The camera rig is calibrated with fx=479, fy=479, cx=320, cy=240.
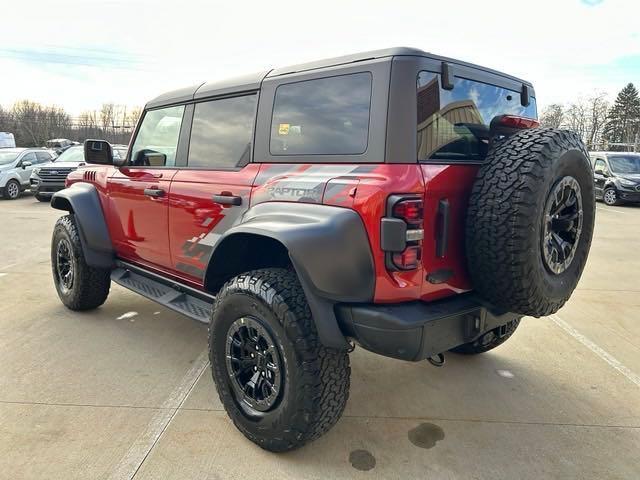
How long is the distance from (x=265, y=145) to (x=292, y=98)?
1.02 feet

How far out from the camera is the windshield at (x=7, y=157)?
49.0 ft

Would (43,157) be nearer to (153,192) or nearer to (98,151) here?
(98,151)

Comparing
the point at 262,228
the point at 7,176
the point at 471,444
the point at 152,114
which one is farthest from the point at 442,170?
the point at 7,176

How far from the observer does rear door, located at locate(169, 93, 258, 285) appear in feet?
9.37

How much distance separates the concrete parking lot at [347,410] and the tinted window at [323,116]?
159 centimetres

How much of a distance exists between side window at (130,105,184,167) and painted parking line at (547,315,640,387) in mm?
3595

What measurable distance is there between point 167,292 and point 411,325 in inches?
86.0

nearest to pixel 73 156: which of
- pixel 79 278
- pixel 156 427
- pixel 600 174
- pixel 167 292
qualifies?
pixel 79 278

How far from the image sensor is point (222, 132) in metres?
3.14

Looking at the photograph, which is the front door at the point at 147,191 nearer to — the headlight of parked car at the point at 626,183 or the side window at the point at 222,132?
the side window at the point at 222,132

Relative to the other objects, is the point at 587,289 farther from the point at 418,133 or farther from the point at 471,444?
the point at 418,133

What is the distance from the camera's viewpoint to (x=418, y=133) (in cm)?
221

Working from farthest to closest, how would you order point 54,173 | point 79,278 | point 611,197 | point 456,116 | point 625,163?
point 625,163 → point 611,197 → point 54,173 → point 79,278 → point 456,116

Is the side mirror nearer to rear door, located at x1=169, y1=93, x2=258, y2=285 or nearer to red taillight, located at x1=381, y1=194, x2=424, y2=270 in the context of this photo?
rear door, located at x1=169, y1=93, x2=258, y2=285
